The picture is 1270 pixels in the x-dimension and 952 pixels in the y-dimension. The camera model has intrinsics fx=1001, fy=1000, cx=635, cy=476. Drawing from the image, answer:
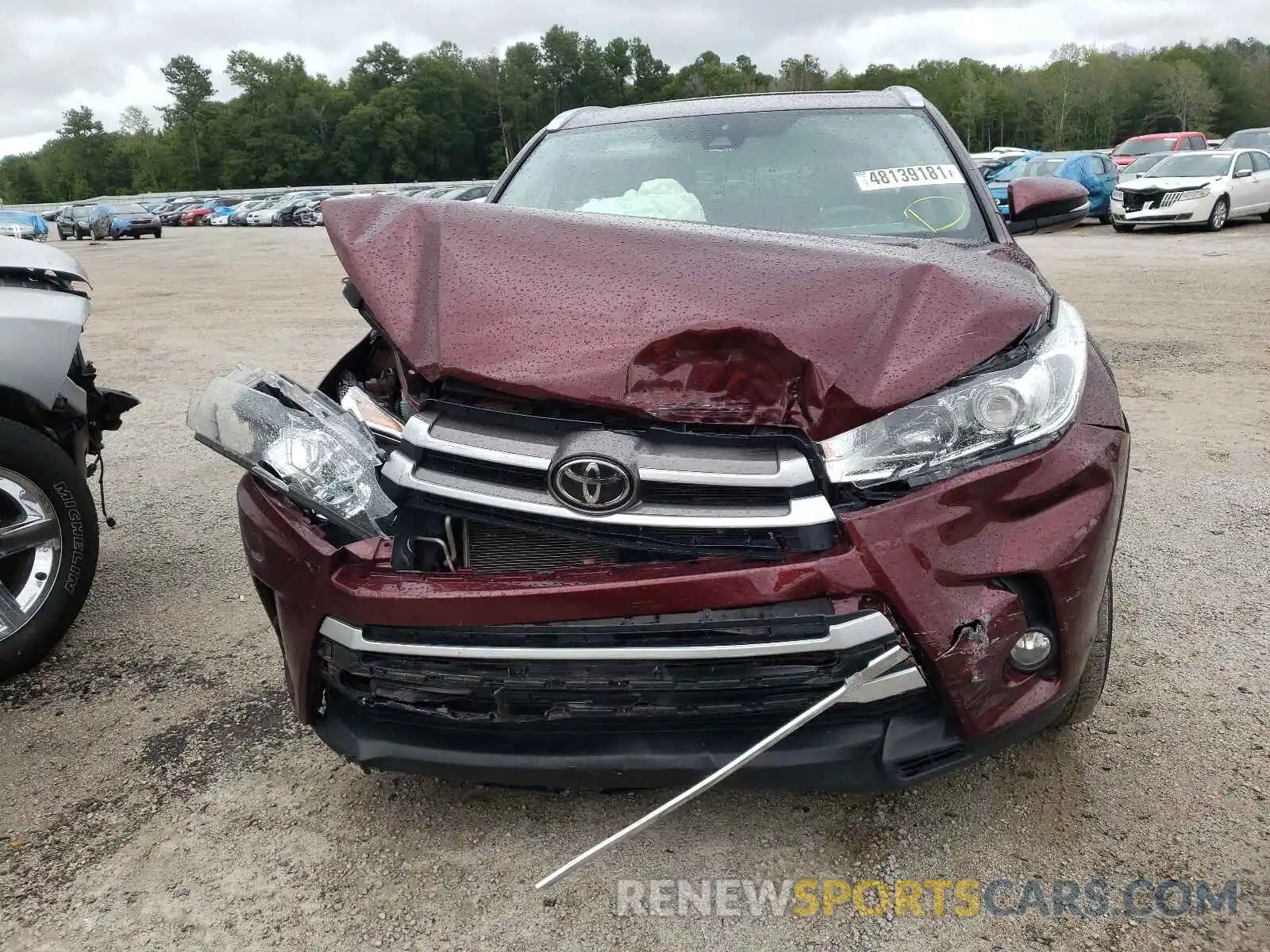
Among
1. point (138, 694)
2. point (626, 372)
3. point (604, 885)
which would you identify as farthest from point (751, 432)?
point (138, 694)

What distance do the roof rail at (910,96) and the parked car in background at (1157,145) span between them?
26.3 metres

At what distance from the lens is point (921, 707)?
190 cm

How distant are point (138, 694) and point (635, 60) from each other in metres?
117

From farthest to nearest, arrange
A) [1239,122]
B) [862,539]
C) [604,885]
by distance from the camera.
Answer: [1239,122] < [604,885] < [862,539]

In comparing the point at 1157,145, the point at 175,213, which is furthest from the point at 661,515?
the point at 175,213

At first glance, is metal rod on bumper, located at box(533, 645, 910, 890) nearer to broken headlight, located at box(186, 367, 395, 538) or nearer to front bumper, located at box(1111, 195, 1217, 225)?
broken headlight, located at box(186, 367, 395, 538)

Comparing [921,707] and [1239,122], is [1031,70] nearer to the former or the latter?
[1239,122]

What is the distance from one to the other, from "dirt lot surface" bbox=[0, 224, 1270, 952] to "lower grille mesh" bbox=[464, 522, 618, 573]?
726 mm

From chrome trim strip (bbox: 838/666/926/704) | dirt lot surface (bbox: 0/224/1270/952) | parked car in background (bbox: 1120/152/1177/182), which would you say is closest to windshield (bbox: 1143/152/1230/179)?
parked car in background (bbox: 1120/152/1177/182)

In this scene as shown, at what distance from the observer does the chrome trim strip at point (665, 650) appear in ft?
5.73

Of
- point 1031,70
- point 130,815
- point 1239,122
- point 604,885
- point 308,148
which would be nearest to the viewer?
point 604,885

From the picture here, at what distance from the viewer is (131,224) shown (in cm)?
3678

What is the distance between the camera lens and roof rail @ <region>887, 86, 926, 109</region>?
3.62 m

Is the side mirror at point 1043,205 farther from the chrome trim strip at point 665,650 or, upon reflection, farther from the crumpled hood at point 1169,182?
the crumpled hood at point 1169,182
